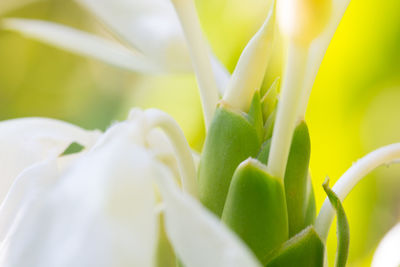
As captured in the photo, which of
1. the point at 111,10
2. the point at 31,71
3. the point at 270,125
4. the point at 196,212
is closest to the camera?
the point at 196,212

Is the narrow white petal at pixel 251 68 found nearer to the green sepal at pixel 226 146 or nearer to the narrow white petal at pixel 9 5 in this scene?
the green sepal at pixel 226 146

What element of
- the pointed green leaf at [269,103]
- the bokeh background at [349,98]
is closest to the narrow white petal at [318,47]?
the pointed green leaf at [269,103]

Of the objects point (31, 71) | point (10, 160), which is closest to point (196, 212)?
point (10, 160)

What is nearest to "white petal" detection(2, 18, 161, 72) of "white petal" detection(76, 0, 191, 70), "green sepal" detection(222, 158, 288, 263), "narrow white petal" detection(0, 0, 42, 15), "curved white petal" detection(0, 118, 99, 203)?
"white petal" detection(76, 0, 191, 70)

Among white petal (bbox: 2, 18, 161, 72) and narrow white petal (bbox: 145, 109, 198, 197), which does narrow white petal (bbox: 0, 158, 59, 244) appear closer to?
narrow white petal (bbox: 145, 109, 198, 197)

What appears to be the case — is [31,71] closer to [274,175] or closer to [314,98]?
[314,98]

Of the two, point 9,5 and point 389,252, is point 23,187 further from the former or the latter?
point 9,5

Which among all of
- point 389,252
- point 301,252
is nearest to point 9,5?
point 389,252
